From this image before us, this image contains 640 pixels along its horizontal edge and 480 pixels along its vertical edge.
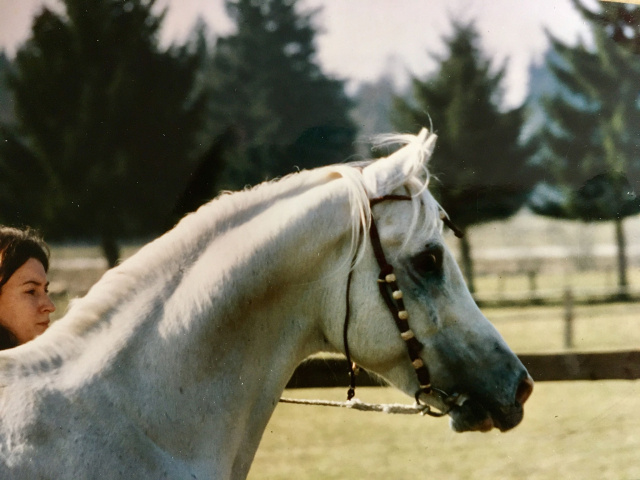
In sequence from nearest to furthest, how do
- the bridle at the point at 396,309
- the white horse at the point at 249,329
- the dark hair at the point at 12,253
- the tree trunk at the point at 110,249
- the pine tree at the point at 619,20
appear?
the white horse at the point at 249,329 < the bridle at the point at 396,309 < the dark hair at the point at 12,253 < the tree trunk at the point at 110,249 < the pine tree at the point at 619,20

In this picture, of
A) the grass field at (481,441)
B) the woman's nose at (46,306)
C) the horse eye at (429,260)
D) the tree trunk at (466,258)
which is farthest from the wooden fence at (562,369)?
the horse eye at (429,260)

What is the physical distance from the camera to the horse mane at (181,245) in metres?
1.44

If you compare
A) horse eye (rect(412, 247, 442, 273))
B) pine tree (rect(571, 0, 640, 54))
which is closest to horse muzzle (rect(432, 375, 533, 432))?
horse eye (rect(412, 247, 442, 273))

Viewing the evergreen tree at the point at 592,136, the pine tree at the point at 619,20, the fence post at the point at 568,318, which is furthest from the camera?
the fence post at the point at 568,318

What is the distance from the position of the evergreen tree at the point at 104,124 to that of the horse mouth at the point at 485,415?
7.13 ft

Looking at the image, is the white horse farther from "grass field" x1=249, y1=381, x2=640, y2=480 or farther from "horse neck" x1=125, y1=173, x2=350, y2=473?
"grass field" x1=249, y1=381, x2=640, y2=480

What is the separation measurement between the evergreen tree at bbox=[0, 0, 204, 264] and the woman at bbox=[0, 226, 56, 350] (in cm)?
110

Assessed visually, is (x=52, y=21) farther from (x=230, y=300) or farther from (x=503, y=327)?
(x=503, y=327)

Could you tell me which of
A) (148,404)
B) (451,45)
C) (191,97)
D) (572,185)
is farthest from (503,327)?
(148,404)

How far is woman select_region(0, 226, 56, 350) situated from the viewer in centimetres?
210

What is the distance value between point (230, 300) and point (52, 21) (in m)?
2.29

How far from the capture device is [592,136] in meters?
3.88

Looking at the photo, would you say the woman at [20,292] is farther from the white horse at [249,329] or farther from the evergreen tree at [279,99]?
the evergreen tree at [279,99]

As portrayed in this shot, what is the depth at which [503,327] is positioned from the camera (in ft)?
20.8
